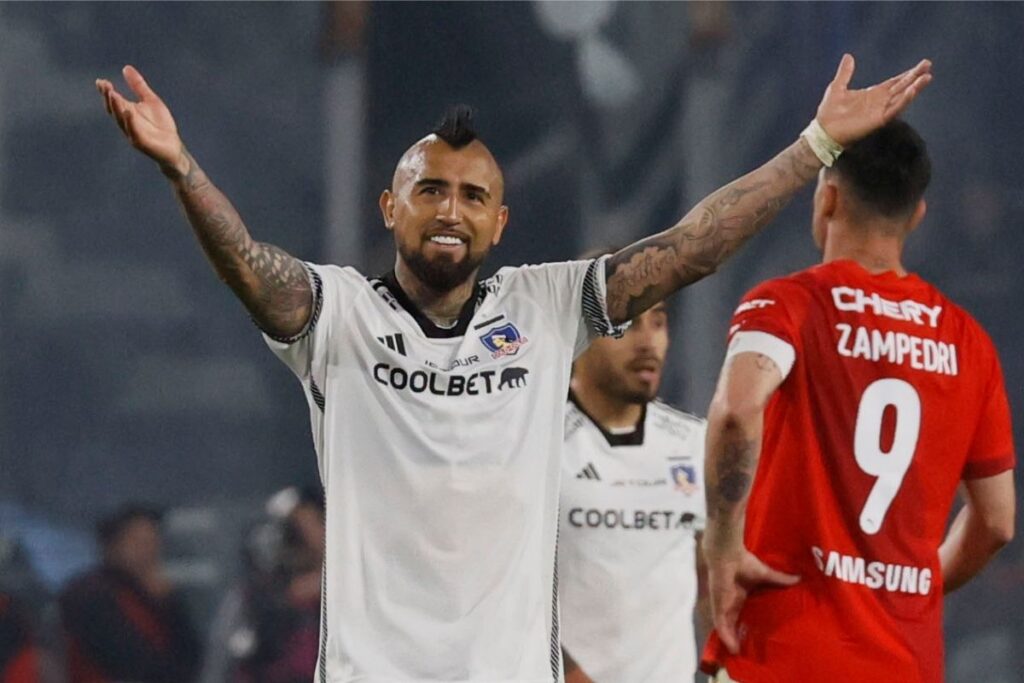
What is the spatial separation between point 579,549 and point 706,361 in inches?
82.9

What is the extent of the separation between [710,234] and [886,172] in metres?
0.52

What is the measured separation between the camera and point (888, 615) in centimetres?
286

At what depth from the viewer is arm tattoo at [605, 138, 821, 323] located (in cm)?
266

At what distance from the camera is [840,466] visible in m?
2.84

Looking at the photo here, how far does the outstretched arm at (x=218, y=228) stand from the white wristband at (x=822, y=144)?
0.89m

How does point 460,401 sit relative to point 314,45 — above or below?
below

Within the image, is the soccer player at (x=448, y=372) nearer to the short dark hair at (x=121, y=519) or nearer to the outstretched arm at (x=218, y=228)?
the outstretched arm at (x=218, y=228)

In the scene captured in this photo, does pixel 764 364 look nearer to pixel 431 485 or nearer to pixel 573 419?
pixel 431 485

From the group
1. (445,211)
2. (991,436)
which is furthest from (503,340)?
(991,436)

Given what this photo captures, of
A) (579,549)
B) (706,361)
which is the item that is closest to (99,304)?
(706,361)

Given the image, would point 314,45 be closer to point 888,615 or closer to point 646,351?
point 646,351

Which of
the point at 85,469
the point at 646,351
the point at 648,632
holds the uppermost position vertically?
the point at 646,351

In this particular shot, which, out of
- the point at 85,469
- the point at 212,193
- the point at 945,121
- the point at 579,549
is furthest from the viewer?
the point at 945,121

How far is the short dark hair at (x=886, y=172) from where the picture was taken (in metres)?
Result: 2.98
